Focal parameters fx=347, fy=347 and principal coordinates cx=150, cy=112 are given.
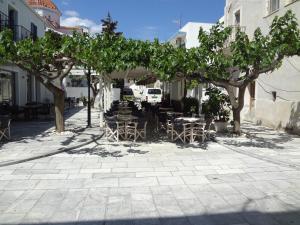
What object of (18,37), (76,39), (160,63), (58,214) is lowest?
(58,214)

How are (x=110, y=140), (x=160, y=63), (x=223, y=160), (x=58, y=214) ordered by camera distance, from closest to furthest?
(x=58, y=214) < (x=223, y=160) < (x=160, y=63) < (x=110, y=140)

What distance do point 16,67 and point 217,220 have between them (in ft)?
52.5

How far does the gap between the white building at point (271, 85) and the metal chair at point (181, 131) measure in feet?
15.3

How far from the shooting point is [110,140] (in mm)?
11742

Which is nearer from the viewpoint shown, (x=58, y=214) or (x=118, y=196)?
(x=58, y=214)

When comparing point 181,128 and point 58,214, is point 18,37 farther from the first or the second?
point 58,214

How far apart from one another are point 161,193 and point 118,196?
30.6 inches

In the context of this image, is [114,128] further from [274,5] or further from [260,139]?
[274,5]

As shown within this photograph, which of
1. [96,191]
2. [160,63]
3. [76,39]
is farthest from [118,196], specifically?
[76,39]

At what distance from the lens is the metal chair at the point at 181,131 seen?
11516mm

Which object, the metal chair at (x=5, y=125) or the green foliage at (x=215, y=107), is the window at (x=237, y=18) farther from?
the metal chair at (x=5, y=125)

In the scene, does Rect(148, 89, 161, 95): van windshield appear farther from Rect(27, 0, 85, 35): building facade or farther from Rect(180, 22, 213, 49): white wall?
Rect(27, 0, 85, 35): building facade

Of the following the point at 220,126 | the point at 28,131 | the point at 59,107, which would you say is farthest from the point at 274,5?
the point at 28,131

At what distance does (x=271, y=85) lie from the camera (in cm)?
1567
